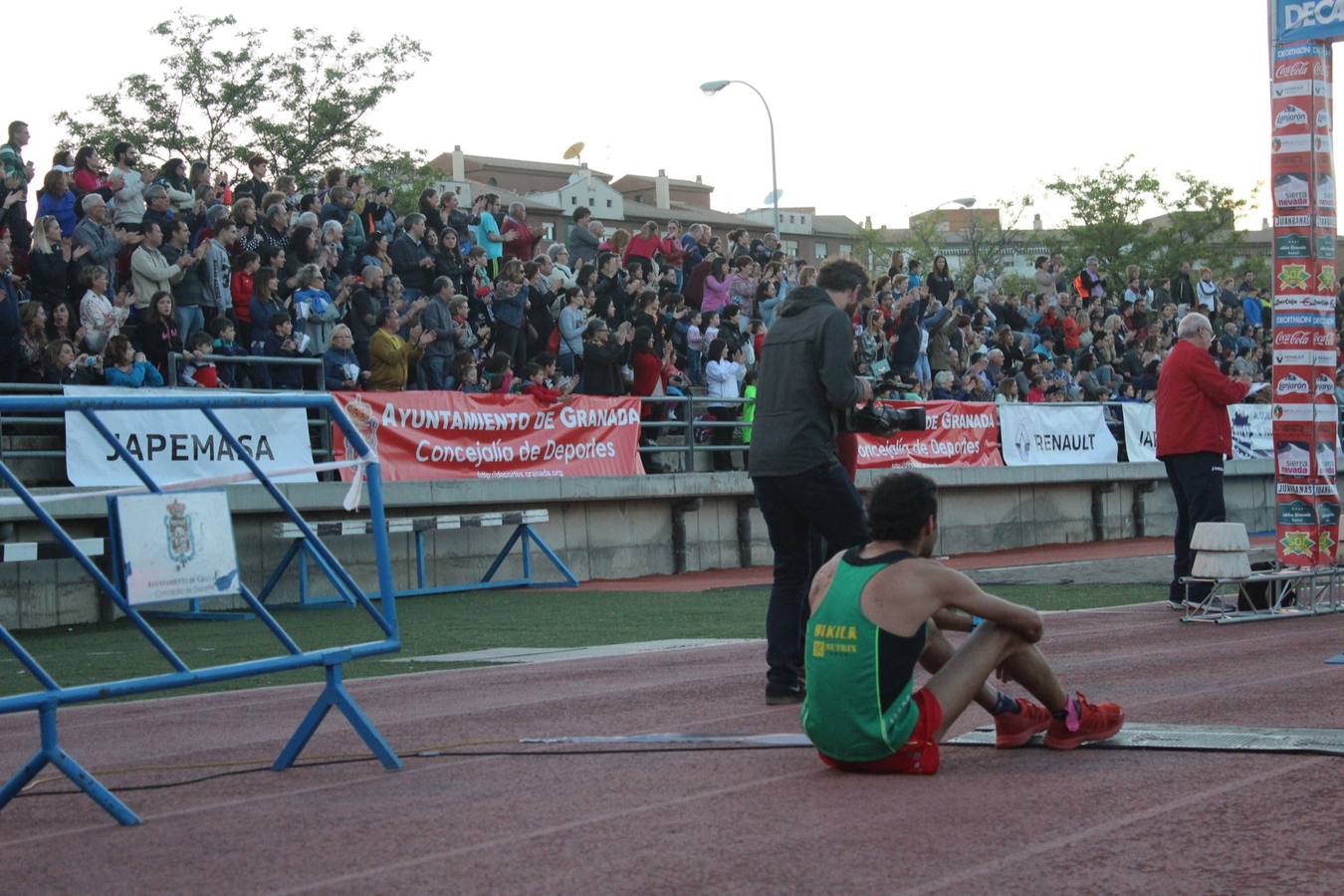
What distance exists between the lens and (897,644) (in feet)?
20.1

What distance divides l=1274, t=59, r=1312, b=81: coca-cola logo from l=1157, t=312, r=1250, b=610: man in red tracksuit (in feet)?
6.92

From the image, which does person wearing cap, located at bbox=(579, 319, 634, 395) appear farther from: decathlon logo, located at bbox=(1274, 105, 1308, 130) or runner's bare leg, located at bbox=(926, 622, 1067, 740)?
runner's bare leg, located at bbox=(926, 622, 1067, 740)

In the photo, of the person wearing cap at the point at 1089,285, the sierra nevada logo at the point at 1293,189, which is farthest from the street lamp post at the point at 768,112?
the sierra nevada logo at the point at 1293,189

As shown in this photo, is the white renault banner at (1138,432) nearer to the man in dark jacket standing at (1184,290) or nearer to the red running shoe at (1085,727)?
the man in dark jacket standing at (1184,290)

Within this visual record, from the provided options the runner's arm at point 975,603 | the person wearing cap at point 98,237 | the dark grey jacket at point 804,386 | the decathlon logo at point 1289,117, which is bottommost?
the runner's arm at point 975,603

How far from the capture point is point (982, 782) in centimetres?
612

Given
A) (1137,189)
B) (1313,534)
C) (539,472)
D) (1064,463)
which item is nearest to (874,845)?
(1313,534)

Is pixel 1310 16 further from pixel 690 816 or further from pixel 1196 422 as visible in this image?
pixel 690 816

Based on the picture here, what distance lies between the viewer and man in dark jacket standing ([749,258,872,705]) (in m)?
8.48

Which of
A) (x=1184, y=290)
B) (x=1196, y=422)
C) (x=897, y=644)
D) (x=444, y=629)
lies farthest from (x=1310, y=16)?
(x=1184, y=290)

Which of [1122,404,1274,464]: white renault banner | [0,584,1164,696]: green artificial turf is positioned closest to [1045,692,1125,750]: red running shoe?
[0,584,1164,696]: green artificial turf

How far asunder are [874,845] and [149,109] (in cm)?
5959

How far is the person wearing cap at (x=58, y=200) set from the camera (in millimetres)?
18422

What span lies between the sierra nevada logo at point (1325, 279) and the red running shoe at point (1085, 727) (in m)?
8.33
